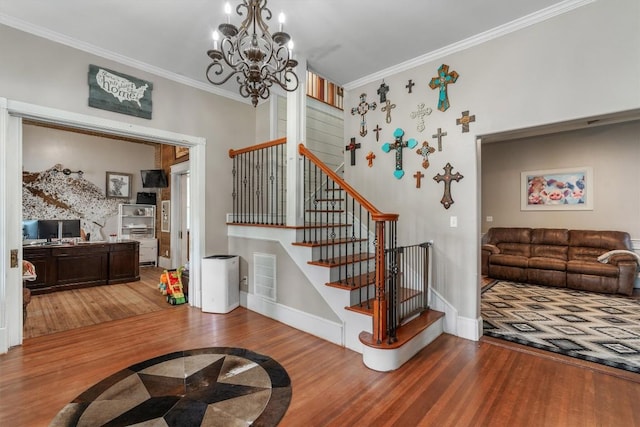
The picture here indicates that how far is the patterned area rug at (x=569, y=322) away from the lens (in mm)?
2799

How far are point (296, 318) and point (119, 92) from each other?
341cm

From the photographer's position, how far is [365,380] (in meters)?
2.34

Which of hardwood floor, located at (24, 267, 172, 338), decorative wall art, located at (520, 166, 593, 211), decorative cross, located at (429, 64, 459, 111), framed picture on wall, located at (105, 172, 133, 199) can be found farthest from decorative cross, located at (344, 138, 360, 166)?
framed picture on wall, located at (105, 172, 133, 199)

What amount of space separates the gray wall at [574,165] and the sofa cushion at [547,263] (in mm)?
1110

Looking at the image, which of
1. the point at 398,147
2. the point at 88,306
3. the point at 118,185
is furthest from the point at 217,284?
the point at 118,185

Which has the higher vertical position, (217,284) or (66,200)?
(66,200)

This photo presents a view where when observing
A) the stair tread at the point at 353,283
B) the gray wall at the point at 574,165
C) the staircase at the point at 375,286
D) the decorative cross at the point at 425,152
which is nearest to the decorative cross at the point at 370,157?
the decorative cross at the point at 425,152

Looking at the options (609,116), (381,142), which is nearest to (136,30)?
(381,142)

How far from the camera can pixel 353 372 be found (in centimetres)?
246

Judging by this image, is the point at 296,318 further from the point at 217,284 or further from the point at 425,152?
the point at 425,152

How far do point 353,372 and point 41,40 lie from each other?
4.46 metres

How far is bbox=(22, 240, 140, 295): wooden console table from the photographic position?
493cm

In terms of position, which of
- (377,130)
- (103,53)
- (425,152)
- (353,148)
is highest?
(103,53)

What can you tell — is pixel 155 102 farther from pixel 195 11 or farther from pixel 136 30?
pixel 195 11
